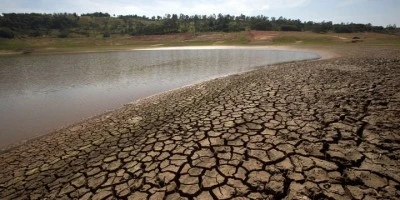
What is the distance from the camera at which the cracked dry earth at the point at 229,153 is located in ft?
10.9

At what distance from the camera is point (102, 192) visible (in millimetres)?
3609

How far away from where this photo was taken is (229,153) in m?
4.22

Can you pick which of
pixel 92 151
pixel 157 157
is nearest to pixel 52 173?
pixel 92 151

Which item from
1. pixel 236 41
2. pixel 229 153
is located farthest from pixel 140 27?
pixel 229 153

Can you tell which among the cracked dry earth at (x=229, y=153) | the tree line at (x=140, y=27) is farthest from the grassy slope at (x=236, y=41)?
the cracked dry earth at (x=229, y=153)

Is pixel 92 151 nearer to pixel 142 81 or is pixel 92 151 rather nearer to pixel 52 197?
pixel 52 197

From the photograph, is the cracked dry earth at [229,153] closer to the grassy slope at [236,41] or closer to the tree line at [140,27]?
the grassy slope at [236,41]

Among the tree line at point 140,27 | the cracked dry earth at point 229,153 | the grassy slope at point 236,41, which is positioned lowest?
the cracked dry earth at point 229,153

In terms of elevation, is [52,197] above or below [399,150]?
below

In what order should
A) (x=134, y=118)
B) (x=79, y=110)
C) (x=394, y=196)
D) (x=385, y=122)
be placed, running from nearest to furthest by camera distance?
(x=394, y=196), (x=385, y=122), (x=134, y=118), (x=79, y=110)

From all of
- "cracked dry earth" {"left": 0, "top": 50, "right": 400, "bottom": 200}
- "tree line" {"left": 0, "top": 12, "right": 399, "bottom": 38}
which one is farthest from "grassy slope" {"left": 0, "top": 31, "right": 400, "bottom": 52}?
"cracked dry earth" {"left": 0, "top": 50, "right": 400, "bottom": 200}

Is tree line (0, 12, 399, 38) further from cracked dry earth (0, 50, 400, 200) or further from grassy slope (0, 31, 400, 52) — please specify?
cracked dry earth (0, 50, 400, 200)

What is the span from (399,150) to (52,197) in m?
5.36

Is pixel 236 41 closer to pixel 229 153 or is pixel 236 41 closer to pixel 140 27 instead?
pixel 140 27
